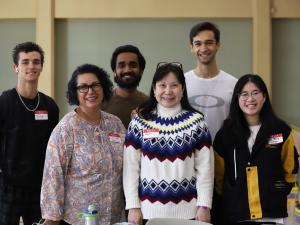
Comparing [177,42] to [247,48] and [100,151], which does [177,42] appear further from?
[100,151]

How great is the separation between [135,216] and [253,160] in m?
0.75

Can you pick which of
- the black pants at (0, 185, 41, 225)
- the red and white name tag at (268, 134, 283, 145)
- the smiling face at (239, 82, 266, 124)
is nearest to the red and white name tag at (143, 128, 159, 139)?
the smiling face at (239, 82, 266, 124)

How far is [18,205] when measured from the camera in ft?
9.49

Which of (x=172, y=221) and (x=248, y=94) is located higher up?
(x=248, y=94)

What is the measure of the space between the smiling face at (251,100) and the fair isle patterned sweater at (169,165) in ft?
1.00

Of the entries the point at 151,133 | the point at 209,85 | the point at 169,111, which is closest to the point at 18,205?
the point at 151,133

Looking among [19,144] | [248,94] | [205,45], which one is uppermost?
[205,45]

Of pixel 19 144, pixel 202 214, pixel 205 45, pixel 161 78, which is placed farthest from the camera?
pixel 205 45

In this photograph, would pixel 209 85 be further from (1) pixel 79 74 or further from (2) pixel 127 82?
(1) pixel 79 74

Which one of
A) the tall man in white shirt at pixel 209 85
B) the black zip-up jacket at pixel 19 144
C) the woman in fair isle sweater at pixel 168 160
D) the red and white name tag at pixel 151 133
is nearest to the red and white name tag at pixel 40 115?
the black zip-up jacket at pixel 19 144

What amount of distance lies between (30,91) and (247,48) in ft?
10.5

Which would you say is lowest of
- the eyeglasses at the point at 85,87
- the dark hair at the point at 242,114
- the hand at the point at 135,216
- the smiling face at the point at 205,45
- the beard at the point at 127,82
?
the hand at the point at 135,216

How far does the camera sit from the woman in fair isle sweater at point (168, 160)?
2451 millimetres

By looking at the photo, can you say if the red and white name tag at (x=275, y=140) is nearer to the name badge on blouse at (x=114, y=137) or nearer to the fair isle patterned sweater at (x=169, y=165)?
the fair isle patterned sweater at (x=169, y=165)
